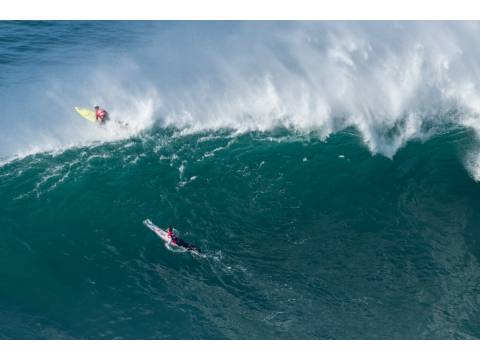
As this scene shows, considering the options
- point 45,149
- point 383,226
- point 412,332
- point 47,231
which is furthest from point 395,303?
point 45,149

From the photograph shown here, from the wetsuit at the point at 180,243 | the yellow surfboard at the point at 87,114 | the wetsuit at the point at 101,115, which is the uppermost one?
the yellow surfboard at the point at 87,114

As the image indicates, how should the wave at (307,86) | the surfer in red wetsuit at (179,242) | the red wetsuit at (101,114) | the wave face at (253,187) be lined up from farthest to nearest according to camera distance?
1. the red wetsuit at (101,114)
2. the wave at (307,86)
3. the surfer in red wetsuit at (179,242)
4. the wave face at (253,187)

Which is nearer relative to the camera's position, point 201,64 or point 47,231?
point 47,231

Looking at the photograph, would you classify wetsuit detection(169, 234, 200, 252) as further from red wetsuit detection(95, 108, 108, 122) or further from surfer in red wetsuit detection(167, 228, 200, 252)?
red wetsuit detection(95, 108, 108, 122)

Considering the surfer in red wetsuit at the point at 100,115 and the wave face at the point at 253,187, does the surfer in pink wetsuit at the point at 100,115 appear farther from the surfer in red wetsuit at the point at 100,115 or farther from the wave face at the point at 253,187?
the wave face at the point at 253,187

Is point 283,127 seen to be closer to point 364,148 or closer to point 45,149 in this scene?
point 364,148

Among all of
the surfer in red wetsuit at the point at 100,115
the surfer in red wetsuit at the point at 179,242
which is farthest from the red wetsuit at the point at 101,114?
the surfer in red wetsuit at the point at 179,242
